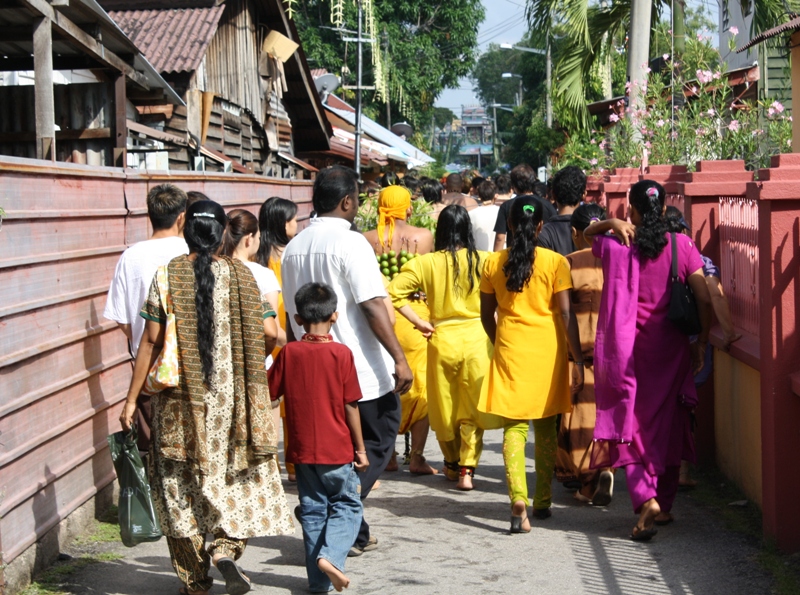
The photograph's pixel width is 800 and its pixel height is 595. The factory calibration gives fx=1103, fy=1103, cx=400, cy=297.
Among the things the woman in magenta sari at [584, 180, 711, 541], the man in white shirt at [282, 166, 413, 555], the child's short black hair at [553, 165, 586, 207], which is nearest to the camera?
the man in white shirt at [282, 166, 413, 555]

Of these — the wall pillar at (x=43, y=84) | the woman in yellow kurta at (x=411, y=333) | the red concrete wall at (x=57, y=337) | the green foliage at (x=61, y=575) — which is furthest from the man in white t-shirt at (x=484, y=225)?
the green foliage at (x=61, y=575)

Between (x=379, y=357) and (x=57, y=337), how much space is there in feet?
5.41

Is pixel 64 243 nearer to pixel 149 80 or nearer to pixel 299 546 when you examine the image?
pixel 299 546

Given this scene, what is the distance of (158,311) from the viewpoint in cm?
483

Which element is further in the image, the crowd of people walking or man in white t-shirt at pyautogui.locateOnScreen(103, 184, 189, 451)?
man in white t-shirt at pyautogui.locateOnScreen(103, 184, 189, 451)

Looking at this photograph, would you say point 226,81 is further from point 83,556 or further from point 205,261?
point 205,261

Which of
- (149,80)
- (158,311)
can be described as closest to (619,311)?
(158,311)

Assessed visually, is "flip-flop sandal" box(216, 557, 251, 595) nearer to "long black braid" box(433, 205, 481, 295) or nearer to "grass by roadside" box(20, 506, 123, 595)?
"grass by roadside" box(20, 506, 123, 595)

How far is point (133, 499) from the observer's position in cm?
516

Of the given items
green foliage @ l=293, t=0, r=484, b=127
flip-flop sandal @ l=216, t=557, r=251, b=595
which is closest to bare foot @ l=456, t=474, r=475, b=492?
flip-flop sandal @ l=216, t=557, r=251, b=595

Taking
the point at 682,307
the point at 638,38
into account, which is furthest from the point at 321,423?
the point at 638,38

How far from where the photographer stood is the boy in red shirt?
5.02 m

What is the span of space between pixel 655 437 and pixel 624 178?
5.59 m

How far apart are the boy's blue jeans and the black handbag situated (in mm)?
1903
